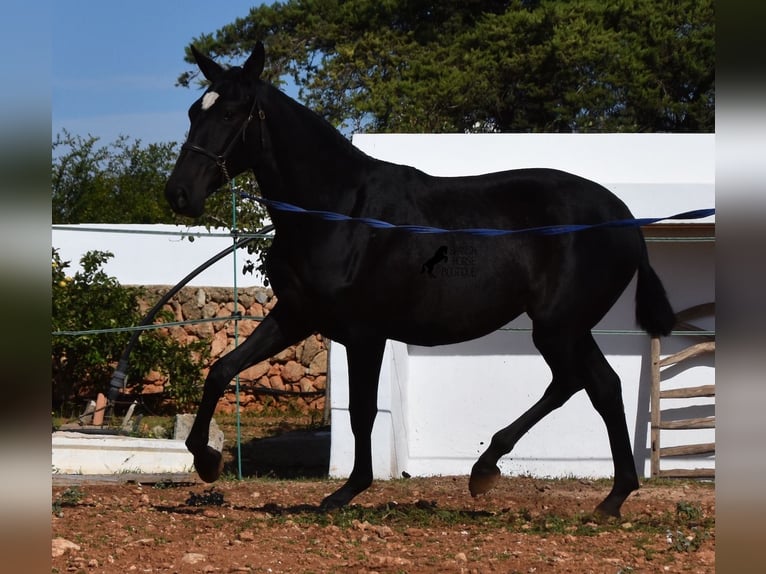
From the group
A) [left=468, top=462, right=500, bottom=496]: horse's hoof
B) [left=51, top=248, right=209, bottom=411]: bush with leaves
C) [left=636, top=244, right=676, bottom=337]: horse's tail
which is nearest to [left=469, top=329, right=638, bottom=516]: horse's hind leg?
[left=468, top=462, right=500, bottom=496]: horse's hoof

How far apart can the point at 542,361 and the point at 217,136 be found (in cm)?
441

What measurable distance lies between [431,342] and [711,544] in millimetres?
1844

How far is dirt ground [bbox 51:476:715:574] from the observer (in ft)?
15.2

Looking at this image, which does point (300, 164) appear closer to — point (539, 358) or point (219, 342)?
point (539, 358)

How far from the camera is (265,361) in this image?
48.5 ft

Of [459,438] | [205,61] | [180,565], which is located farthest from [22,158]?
[459,438]

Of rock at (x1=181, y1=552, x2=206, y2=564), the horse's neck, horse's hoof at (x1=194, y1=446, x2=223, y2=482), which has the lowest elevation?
rock at (x1=181, y1=552, x2=206, y2=564)

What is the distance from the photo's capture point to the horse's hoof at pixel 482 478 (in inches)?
234

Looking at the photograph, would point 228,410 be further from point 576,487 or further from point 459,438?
point 576,487

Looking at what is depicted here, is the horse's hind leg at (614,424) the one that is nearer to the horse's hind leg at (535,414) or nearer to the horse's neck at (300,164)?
the horse's hind leg at (535,414)

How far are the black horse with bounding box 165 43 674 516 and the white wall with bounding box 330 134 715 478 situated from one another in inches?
115

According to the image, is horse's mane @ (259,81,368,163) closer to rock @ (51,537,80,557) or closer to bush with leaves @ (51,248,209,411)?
rock @ (51,537,80,557)

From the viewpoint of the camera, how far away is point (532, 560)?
4723 mm

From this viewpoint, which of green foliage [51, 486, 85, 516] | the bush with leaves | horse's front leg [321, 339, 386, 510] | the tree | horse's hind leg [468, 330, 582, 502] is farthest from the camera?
the tree
